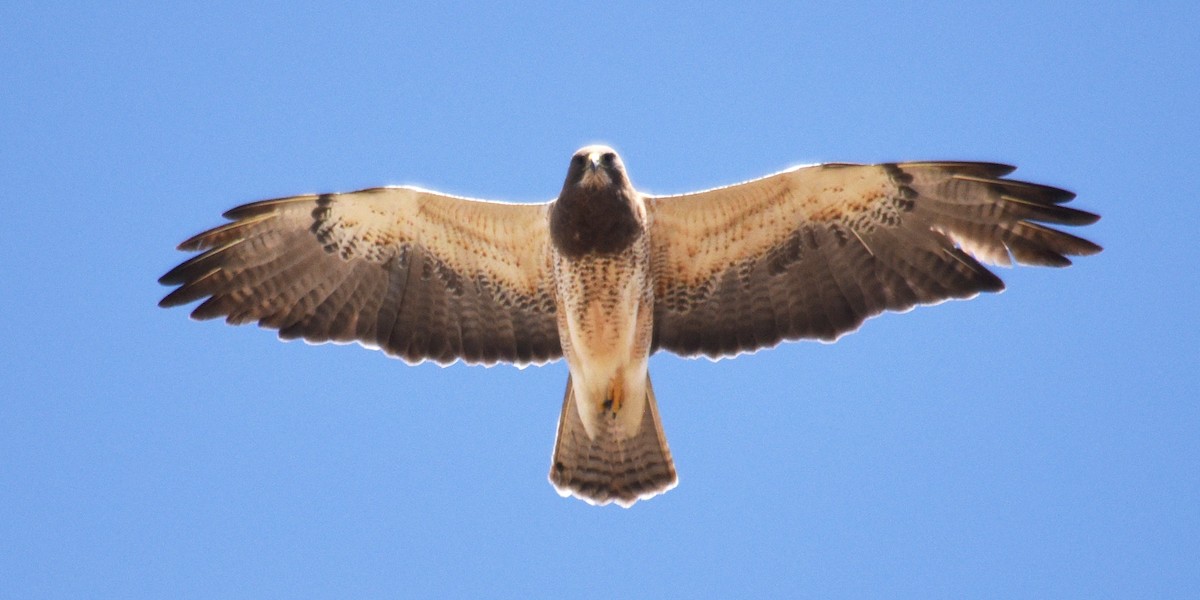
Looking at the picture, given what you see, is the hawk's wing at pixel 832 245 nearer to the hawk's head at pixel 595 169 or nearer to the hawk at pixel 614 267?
the hawk at pixel 614 267

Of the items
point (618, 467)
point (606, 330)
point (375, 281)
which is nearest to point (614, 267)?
point (606, 330)

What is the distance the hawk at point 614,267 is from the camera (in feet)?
30.5

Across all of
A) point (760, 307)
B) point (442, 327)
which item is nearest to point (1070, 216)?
point (760, 307)

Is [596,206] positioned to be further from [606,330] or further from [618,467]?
[618,467]

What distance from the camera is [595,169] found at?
9016mm

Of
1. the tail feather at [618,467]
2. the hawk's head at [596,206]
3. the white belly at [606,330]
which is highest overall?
the hawk's head at [596,206]

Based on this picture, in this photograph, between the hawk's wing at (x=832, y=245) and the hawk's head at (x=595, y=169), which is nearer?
the hawk's head at (x=595, y=169)

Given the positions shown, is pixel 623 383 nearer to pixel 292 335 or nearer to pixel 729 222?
pixel 729 222

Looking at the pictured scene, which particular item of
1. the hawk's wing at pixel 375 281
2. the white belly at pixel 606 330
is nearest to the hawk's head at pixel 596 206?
the white belly at pixel 606 330

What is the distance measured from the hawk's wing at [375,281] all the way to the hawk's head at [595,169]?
0.89 metres

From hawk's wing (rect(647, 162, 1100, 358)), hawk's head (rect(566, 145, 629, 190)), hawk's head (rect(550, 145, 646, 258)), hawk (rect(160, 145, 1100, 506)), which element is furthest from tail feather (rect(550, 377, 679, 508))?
hawk's head (rect(566, 145, 629, 190))

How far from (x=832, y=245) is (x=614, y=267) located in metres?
1.46

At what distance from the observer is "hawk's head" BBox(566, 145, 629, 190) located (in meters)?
9.02

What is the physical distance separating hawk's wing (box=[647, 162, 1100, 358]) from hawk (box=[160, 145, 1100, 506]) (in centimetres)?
1
